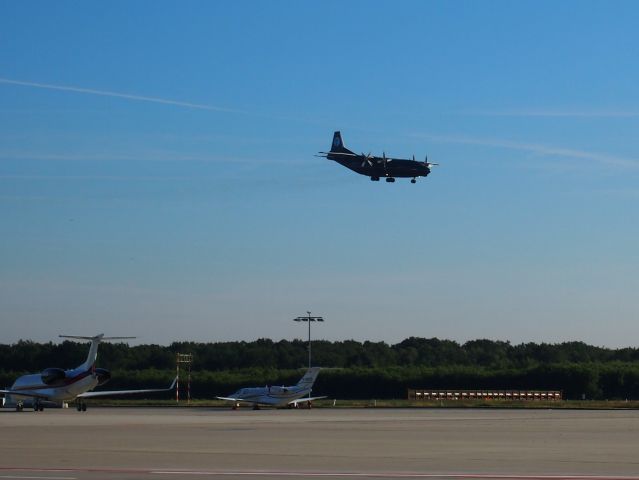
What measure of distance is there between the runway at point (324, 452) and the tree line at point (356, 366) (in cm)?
5741

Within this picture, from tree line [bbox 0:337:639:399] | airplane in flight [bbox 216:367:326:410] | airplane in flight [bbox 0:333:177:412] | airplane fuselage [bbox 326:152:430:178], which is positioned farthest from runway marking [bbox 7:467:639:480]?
tree line [bbox 0:337:639:399]

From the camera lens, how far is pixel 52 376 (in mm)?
84812

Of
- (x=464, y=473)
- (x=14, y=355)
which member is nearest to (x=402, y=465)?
(x=464, y=473)

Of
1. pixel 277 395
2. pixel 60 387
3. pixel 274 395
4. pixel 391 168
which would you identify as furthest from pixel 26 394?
pixel 391 168

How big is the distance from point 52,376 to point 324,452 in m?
56.6

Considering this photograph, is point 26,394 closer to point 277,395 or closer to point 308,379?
point 277,395

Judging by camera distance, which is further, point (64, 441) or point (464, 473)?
point (64, 441)

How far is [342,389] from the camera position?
416 ft

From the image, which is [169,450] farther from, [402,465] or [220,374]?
[220,374]

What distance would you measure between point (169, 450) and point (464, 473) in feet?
36.8

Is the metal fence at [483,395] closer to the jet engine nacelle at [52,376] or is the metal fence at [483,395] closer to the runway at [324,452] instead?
the jet engine nacelle at [52,376]

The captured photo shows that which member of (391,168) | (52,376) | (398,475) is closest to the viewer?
(398,475)

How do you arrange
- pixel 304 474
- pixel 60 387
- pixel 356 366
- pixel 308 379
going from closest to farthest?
pixel 304 474 < pixel 60 387 < pixel 308 379 < pixel 356 366

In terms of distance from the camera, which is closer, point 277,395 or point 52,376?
point 52,376
